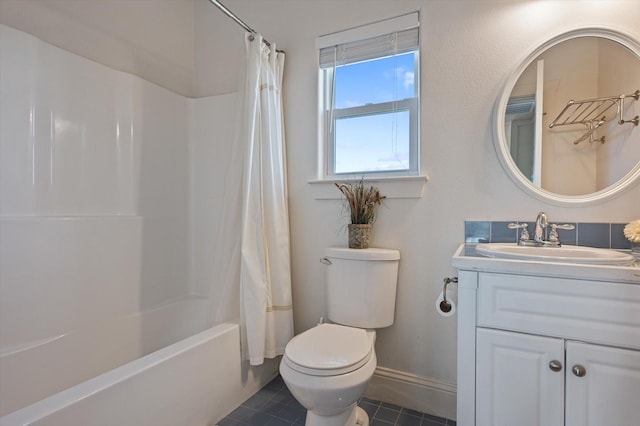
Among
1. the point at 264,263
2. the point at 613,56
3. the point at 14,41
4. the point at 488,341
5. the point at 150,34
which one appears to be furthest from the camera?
the point at 150,34

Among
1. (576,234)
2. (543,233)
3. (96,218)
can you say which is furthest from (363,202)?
(96,218)

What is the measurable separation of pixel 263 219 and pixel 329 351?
776 mm

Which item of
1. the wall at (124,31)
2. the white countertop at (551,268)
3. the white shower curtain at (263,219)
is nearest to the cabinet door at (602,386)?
the white countertop at (551,268)

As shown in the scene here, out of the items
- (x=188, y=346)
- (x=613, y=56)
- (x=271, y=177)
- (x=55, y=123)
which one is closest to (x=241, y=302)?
(x=188, y=346)

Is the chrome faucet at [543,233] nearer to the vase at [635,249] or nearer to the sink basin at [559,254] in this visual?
the sink basin at [559,254]

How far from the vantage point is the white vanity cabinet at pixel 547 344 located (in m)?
0.94

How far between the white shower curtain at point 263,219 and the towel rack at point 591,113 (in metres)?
1.36

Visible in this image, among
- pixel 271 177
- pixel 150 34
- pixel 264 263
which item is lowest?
pixel 264 263

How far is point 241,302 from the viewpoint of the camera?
1.68m

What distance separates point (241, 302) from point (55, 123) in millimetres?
1280

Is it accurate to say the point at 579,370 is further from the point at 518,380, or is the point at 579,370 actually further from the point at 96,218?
the point at 96,218

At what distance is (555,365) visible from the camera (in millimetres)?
1003

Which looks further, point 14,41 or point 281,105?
point 281,105

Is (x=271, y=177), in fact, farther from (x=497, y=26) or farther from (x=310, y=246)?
(x=497, y=26)
